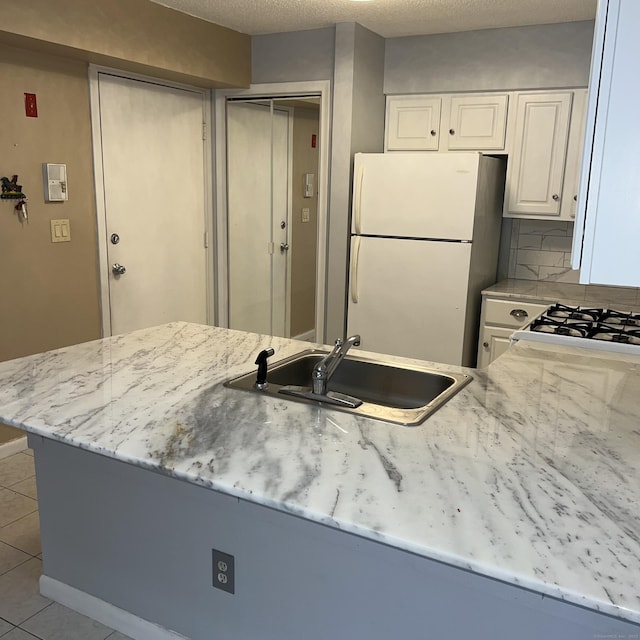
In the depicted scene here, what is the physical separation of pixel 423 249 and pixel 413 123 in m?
0.95

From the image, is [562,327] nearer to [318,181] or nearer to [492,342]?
[492,342]

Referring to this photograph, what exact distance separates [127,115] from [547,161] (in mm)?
2521

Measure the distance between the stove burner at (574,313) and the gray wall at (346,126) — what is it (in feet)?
4.65

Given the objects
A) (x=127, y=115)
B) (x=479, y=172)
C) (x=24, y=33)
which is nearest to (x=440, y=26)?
(x=479, y=172)

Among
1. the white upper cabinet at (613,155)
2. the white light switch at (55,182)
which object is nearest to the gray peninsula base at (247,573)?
the white upper cabinet at (613,155)

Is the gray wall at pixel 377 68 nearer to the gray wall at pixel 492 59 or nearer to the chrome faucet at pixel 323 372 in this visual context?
the gray wall at pixel 492 59

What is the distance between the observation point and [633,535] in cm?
116

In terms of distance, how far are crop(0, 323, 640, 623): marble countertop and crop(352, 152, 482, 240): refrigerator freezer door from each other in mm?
1509

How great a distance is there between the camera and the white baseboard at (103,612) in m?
1.96

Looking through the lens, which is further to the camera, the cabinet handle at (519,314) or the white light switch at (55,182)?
the cabinet handle at (519,314)

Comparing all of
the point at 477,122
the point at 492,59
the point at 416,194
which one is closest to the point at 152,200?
the point at 416,194

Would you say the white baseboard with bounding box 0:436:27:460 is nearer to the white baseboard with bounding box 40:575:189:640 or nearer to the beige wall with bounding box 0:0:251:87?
the white baseboard with bounding box 40:575:189:640

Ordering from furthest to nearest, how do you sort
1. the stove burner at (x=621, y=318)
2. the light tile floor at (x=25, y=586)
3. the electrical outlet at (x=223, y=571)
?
the stove burner at (x=621, y=318), the light tile floor at (x=25, y=586), the electrical outlet at (x=223, y=571)

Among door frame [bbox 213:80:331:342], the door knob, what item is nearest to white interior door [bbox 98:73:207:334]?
the door knob
